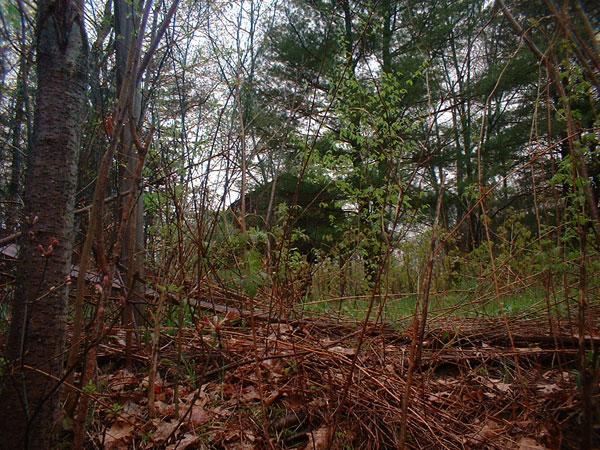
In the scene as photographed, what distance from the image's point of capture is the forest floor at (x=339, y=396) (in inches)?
66.2

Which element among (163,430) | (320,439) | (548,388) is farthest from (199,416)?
(548,388)

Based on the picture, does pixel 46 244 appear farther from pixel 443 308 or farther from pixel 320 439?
pixel 443 308

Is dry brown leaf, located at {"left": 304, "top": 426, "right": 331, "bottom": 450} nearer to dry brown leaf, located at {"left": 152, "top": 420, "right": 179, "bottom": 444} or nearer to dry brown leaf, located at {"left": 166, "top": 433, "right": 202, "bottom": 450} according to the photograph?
dry brown leaf, located at {"left": 166, "top": 433, "right": 202, "bottom": 450}

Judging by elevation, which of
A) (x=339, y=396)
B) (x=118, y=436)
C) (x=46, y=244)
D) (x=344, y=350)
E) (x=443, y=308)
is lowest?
(x=118, y=436)

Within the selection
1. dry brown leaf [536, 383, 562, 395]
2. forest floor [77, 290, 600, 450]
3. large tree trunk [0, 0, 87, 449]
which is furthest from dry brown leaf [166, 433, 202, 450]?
dry brown leaf [536, 383, 562, 395]

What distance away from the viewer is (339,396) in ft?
6.17

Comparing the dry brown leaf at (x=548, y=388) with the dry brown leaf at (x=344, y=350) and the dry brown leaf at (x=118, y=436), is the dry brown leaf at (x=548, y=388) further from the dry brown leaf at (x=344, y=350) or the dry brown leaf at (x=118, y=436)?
the dry brown leaf at (x=118, y=436)

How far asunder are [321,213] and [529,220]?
18.8 feet

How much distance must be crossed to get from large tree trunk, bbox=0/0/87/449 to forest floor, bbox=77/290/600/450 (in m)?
0.24

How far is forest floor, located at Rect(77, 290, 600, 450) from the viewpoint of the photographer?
5.52 feet

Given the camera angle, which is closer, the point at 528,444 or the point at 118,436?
the point at 528,444

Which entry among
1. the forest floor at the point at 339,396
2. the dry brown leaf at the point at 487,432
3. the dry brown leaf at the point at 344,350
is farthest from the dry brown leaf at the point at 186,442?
the dry brown leaf at the point at 487,432

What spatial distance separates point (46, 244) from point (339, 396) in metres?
1.34

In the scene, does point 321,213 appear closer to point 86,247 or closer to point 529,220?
point 529,220
